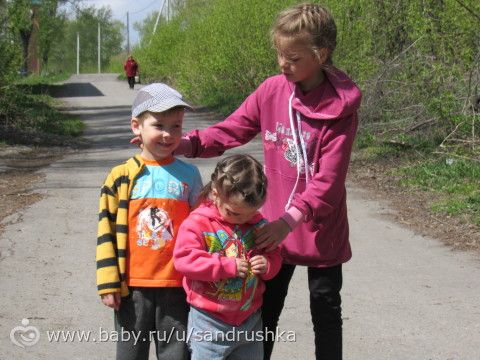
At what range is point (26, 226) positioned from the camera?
7.97 m

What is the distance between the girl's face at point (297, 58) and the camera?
3.23 meters

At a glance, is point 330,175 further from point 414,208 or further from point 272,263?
point 414,208

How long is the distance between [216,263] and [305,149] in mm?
621

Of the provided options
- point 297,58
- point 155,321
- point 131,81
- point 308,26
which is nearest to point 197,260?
point 155,321

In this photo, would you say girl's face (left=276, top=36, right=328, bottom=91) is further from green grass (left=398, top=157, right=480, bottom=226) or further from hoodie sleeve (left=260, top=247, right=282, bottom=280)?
green grass (left=398, top=157, right=480, bottom=226)

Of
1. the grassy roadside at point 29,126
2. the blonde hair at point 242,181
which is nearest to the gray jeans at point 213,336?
the blonde hair at point 242,181

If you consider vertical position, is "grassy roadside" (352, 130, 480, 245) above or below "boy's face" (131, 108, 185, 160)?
below

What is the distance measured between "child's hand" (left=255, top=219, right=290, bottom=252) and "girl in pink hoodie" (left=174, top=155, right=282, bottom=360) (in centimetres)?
3

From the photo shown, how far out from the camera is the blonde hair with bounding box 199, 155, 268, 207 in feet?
10.1

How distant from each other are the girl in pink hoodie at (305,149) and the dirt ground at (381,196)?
Result: 157 inches

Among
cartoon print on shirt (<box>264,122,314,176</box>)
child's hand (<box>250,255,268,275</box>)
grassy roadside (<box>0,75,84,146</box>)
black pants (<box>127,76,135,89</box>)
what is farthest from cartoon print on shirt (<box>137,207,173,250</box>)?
black pants (<box>127,76,135,89</box>)

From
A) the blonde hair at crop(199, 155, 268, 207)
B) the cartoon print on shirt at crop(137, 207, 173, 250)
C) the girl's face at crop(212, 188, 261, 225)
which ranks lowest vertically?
the cartoon print on shirt at crop(137, 207, 173, 250)

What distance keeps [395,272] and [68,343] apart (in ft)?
8.89

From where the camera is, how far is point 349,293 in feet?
19.4
